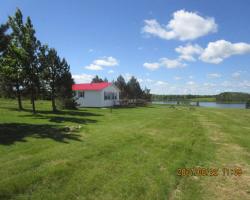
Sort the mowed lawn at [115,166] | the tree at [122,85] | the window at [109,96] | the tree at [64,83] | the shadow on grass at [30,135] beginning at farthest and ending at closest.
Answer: the tree at [122,85], the window at [109,96], the tree at [64,83], the shadow on grass at [30,135], the mowed lawn at [115,166]

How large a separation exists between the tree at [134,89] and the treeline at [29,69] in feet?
84.3

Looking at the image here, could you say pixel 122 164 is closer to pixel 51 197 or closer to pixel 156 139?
pixel 51 197

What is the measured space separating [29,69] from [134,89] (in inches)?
1258

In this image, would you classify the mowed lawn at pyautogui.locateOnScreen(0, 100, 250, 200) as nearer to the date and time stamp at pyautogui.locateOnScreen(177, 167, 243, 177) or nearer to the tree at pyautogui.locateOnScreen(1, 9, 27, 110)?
the date and time stamp at pyautogui.locateOnScreen(177, 167, 243, 177)

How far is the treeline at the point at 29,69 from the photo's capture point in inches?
773

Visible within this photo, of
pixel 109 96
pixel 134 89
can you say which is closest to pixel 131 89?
pixel 134 89

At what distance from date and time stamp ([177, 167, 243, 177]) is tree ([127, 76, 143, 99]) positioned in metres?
42.9

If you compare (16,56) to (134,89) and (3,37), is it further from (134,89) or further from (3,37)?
(134,89)

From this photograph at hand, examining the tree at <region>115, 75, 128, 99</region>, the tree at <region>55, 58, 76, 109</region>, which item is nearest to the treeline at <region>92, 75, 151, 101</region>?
the tree at <region>115, 75, 128, 99</region>

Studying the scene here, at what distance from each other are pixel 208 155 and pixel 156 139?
275 centimetres

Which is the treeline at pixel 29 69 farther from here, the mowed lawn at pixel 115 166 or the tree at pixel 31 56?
the mowed lawn at pixel 115 166

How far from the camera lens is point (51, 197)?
14.2 ft

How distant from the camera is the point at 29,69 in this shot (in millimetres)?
20016

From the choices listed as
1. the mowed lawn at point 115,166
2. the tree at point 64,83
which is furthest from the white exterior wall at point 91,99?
the mowed lawn at point 115,166
